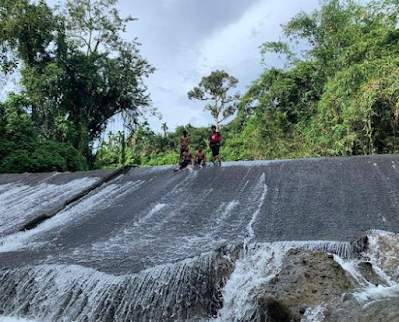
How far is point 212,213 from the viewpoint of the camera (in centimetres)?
742

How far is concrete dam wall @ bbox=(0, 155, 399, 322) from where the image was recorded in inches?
183

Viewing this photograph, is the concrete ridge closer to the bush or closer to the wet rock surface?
the wet rock surface

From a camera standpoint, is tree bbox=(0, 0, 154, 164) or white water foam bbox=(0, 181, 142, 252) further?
Answer: tree bbox=(0, 0, 154, 164)

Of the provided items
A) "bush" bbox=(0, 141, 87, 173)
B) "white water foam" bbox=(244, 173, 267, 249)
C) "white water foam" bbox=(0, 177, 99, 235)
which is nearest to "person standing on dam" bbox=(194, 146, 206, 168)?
"white water foam" bbox=(244, 173, 267, 249)

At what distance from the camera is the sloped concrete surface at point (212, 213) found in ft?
19.7

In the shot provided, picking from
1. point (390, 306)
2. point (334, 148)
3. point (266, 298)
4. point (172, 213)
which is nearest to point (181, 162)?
point (172, 213)

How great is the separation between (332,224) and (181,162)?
5.14 meters

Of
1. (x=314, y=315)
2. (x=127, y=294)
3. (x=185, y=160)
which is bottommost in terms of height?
(x=127, y=294)

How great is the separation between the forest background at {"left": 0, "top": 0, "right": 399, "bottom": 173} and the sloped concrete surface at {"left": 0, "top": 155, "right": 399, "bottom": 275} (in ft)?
14.4

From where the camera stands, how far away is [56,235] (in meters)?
7.39

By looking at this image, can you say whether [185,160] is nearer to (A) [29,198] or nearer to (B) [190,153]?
(B) [190,153]

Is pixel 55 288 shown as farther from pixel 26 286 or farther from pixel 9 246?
pixel 9 246

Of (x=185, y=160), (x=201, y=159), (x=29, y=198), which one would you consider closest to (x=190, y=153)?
(x=185, y=160)

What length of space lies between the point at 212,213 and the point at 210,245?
153 centimetres
